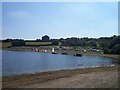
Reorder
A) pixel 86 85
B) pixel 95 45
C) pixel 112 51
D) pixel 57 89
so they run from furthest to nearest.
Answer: pixel 95 45, pixel 112 51, pixel 86 85, pixel 57 89

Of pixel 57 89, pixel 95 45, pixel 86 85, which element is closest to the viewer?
pixel 57 89

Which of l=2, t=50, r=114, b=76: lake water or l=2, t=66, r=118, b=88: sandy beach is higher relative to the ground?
l=2, t=66, r=118, b=88: sandy beach

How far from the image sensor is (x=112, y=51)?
138m

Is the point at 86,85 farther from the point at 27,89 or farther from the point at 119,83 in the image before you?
the point at 27,89

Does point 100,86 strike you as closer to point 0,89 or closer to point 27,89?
point 27,89

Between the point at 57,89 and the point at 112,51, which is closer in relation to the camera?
the point at 57,89

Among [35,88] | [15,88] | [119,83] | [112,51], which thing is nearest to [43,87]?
[35,88]

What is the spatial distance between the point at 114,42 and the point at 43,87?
120254 mm

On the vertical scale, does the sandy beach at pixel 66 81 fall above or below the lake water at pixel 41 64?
above

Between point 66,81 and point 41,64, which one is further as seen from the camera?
point 41,64

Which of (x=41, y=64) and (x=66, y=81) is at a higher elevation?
(x=66, y=81)

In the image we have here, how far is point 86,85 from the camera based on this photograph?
24719 mm

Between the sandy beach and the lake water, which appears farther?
the lake water

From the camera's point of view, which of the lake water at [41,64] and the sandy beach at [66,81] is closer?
A: the sandy beach at [66,81]
